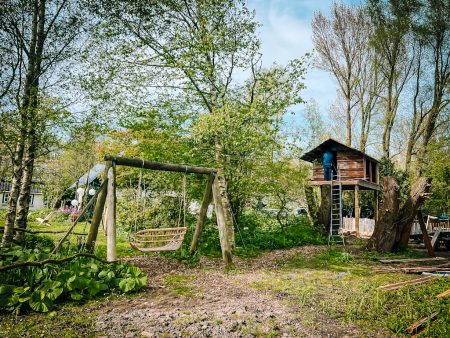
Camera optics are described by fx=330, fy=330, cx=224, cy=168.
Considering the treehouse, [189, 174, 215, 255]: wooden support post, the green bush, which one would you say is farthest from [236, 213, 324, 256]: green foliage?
[189, 174, 215, 255]: wooden support post

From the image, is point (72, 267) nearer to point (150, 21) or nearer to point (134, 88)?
point (134, 88)

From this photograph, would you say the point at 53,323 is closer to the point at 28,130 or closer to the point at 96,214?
the point at 96,214

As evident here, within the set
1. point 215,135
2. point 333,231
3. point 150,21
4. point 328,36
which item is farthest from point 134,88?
point 328,36

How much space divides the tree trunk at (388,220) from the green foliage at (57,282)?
31.3ft

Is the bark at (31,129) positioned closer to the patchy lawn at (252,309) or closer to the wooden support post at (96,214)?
the wooden support post at (96,214)

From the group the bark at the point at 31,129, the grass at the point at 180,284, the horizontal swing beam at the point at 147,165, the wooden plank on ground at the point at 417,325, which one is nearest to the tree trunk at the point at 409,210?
the horizontal swing beam at the point at 147,165

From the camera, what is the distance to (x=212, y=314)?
15.2ft

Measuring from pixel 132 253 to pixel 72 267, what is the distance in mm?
5177

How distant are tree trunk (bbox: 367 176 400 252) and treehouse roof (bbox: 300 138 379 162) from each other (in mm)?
6885

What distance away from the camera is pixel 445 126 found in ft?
75.0

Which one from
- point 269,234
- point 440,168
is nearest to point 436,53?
point 440,168

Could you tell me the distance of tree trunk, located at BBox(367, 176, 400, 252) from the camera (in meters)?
12.1

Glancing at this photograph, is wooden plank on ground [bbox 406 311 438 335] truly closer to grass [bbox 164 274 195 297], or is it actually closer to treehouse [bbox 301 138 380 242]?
grass [bbox 164 274 195 297]

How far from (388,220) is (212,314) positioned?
390 inches
